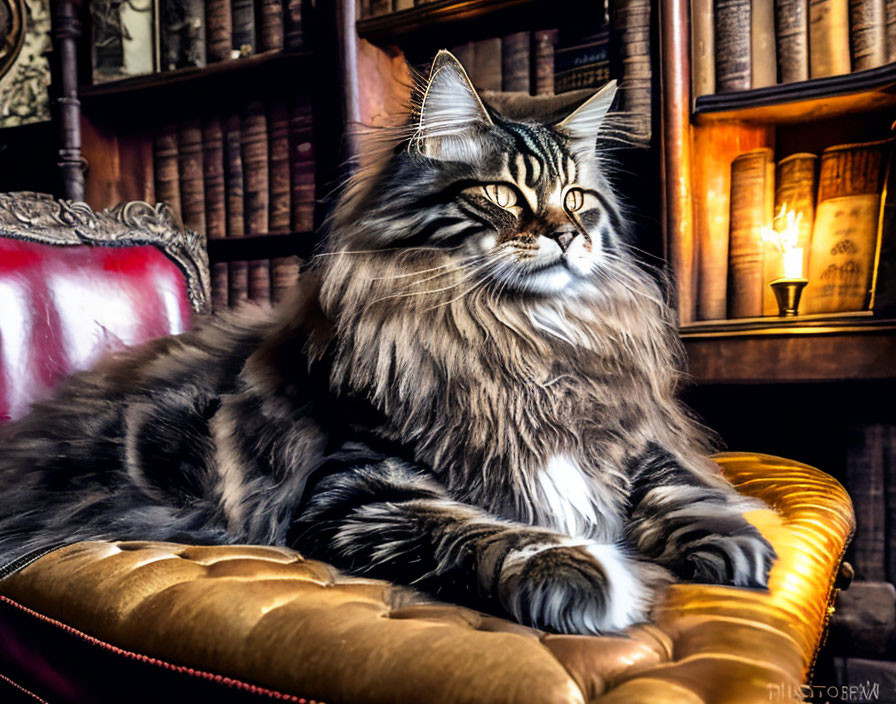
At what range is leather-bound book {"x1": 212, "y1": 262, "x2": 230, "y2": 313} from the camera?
1.91 meters

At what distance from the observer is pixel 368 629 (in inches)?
21.2

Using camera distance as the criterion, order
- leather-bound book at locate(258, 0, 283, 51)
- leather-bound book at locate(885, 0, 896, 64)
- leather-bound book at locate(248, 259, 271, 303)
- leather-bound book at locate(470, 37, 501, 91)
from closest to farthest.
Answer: leather-bound book at locate(885, 0, 896, 64) < leather-bound book at locate(470, 37, 501, 91) < leather-bound book at locate(258, 0, 283, 51) < leather-bound book at locate(248, 259, 271, 303)

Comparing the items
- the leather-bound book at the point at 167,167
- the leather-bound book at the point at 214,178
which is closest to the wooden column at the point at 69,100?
the leather-bound book at the point at 167,167

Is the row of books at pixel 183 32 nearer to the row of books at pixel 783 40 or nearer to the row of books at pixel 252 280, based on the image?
the row of books at pixel 252 280

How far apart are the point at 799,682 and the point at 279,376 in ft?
2.34

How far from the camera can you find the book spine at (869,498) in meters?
1.35

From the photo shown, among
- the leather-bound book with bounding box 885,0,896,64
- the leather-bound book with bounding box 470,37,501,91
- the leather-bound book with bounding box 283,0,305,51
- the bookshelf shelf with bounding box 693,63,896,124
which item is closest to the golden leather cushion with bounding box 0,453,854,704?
the bookshelf shelf with bounding box 693,63,896,124

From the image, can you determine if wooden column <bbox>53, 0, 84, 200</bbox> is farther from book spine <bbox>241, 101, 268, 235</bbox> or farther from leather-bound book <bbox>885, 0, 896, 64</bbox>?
leather-bound book <bbox>885, 0, 896, 64</bbox>

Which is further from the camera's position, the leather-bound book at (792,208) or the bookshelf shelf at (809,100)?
the leather-bound book at (792,208)

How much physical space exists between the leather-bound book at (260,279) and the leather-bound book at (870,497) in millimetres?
1450

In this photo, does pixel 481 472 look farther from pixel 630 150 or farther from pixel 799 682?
pixel 630 150

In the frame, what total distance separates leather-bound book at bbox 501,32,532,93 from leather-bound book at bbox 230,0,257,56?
691 millimetres

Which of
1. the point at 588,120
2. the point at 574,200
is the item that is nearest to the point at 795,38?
the point at 588,120

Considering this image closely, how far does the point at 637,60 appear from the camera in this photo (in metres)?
1.40
